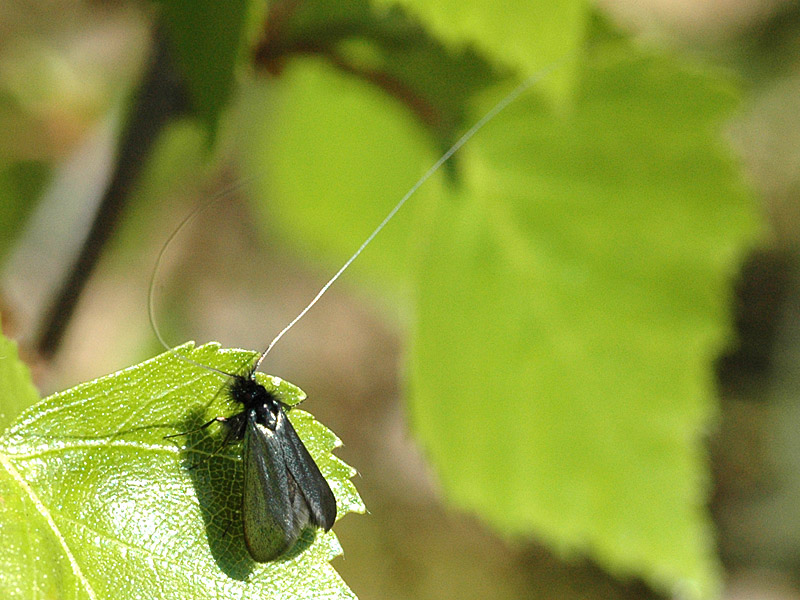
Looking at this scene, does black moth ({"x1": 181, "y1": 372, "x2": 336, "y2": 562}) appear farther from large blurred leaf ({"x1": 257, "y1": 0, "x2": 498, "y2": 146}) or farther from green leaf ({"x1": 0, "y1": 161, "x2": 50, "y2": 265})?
green leaf ({"x1": 0, "y1": 161, "x2": 50, "y2": 265})

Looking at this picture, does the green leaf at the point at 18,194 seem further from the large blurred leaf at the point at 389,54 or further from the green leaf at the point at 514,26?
the green leaf at the point at 514,26

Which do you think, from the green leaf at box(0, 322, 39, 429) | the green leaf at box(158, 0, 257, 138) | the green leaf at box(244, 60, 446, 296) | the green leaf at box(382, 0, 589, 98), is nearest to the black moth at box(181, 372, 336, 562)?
the green leaf at box(0, 322, 39, 429)

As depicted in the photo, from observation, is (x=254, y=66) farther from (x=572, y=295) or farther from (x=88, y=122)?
(x=88, y=122)

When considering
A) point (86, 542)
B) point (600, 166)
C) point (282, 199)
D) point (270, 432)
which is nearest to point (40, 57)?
point (282, 199)

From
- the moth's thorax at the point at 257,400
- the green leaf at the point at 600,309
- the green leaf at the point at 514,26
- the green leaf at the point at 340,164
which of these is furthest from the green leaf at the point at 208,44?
the green leaf at the point at 340,164

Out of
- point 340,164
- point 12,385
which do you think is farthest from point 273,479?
point 340,164
